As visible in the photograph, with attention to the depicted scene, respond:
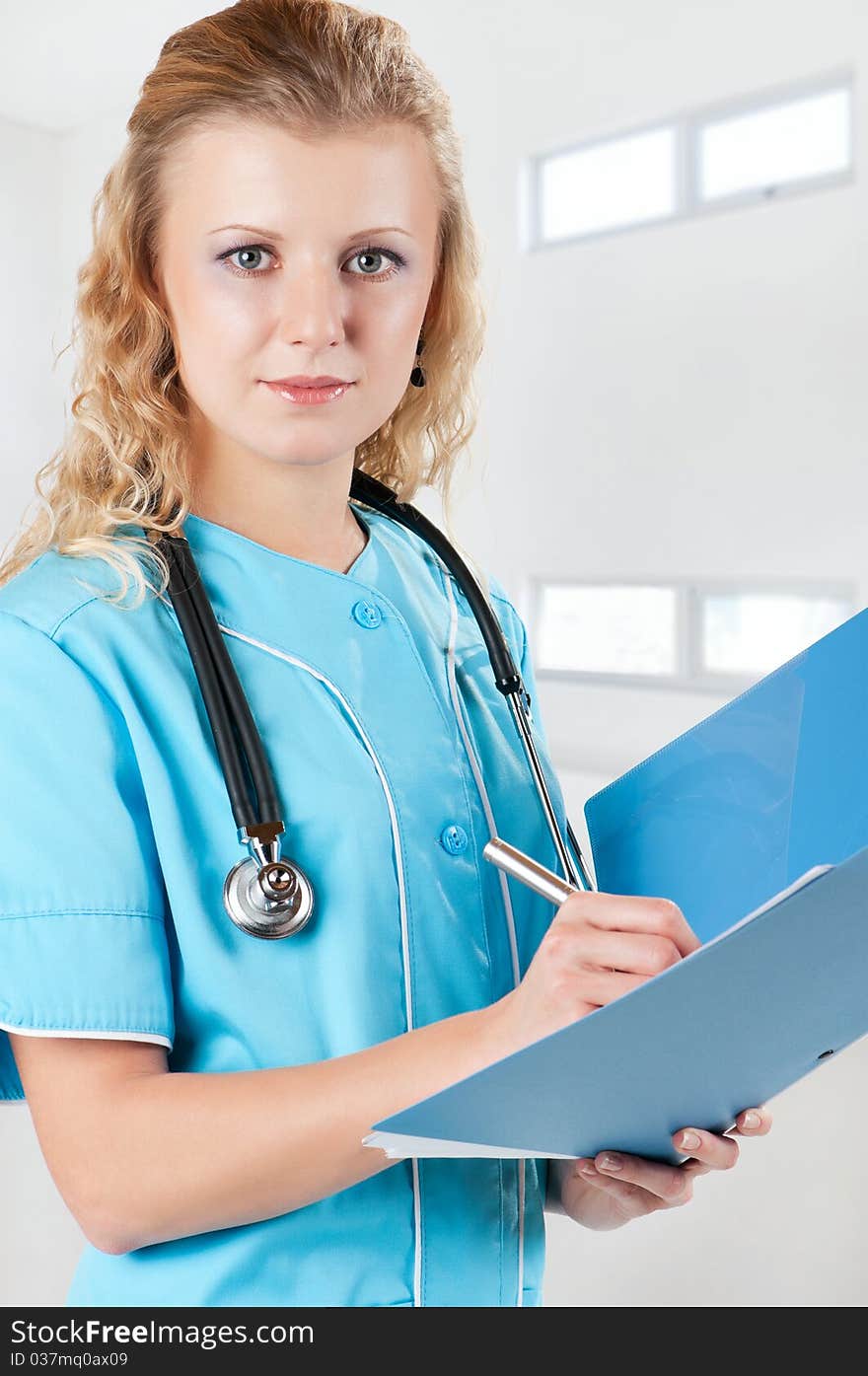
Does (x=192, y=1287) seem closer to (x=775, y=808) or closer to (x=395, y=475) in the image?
(x=775, y=808)

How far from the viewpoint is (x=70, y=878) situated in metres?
0.73

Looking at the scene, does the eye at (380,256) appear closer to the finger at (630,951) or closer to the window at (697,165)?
the finger at (630,951)

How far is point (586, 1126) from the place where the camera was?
682mm

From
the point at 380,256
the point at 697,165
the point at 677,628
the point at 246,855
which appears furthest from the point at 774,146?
the point at 246,855

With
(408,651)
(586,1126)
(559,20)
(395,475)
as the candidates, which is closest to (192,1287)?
(586,1126)

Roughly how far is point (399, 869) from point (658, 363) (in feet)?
12.6

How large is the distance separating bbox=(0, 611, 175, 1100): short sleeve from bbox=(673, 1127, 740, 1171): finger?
0.30 meters

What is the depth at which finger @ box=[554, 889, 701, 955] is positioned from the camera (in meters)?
0.62

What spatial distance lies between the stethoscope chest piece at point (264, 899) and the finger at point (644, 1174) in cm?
22

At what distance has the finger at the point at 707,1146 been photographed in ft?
2.36

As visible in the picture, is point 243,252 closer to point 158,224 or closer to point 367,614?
point 158,224

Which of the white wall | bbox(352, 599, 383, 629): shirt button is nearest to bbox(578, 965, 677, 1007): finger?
bbox(352, 599, 383, 629): shirt button

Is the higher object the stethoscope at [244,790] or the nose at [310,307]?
the nose at [310,307]

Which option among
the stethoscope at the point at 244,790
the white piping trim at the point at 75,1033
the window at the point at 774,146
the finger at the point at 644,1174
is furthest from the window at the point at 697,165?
the white piping trim at the point at 75,1033
